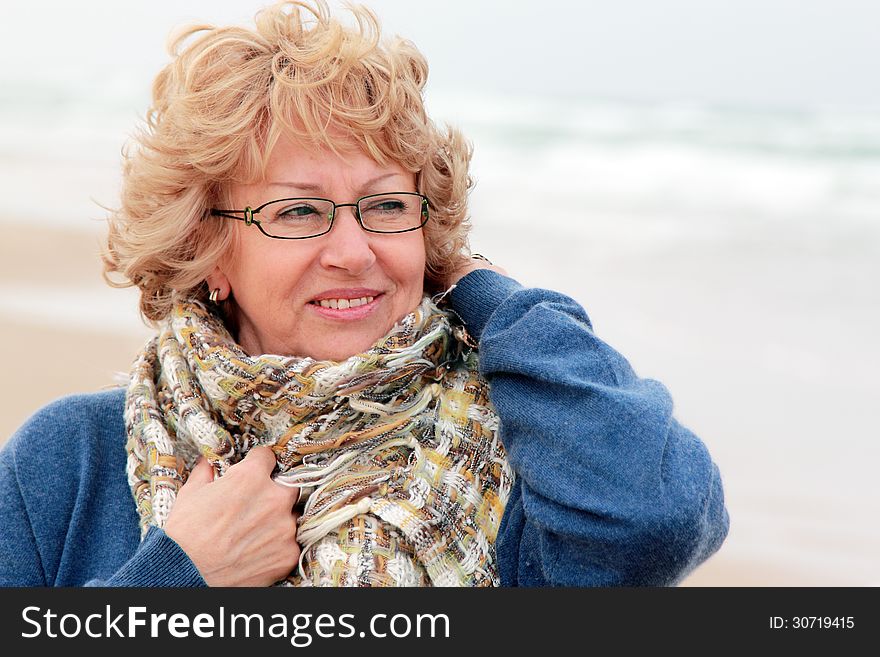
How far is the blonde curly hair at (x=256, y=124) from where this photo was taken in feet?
8.38

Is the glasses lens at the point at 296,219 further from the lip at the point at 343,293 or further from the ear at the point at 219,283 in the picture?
the ear at the point at 219,283

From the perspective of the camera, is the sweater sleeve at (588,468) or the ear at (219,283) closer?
the sweater sleeve at (588,468)

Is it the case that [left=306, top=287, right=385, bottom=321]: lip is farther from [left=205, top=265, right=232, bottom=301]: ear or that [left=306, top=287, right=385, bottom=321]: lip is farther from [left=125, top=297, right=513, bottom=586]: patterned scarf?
→ [left=205, top=265, right=232, bottom=301]: ear

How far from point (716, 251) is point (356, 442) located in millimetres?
6480

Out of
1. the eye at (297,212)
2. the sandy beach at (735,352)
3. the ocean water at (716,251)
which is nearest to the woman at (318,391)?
the eye at (297,212)

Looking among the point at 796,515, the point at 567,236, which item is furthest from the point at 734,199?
the point at 796,515

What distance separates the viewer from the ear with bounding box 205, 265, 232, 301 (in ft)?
9.20

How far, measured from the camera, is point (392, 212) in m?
2.66

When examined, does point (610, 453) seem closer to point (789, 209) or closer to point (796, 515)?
point (796, 515)

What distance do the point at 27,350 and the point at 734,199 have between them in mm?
7354

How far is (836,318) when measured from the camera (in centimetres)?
704

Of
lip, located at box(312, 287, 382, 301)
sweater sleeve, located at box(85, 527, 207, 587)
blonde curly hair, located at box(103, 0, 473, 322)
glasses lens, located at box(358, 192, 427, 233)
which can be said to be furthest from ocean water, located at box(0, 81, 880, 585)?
sweater sleeve, located at box(85, 527, 207, 587)

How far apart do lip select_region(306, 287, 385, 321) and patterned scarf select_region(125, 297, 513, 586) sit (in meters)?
0.09

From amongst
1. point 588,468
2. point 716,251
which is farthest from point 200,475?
point 716,251
